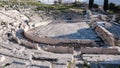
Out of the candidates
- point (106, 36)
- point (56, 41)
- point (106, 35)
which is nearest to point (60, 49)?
point (56, 41)

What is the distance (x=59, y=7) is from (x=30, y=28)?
16.0 metres

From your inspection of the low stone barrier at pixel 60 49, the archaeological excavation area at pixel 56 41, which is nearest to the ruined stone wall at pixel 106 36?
the archaeological excavation area at pixel 56 41

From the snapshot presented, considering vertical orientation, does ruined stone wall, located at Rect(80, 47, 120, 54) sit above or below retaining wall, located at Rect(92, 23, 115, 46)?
above

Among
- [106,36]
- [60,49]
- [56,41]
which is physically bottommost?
[56,41]

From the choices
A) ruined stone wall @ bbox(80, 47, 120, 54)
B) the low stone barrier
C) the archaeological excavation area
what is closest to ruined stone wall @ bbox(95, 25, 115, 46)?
the archaeological excavation area

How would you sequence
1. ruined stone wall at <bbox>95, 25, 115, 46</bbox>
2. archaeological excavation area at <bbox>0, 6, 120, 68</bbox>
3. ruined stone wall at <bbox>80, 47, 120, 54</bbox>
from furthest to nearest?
1. ruined stone wall at <bbox>95, 25, 115, 46</bbox>
2. ruined stone wall at <bbox>80, 47, 120, 54</bbox>
3. archaeological excavation area at <bbox>0, 6, 120, 68</bbox>

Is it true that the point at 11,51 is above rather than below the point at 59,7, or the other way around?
above

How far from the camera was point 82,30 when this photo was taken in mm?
37281

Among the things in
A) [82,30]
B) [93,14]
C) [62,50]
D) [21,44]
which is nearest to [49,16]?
[93,14]

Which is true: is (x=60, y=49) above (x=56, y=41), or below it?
above

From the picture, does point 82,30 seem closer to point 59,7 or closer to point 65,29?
point 65,29

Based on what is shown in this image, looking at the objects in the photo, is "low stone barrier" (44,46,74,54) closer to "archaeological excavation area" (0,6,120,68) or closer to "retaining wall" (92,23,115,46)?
"archaeological excavation area" (0,6,120,68)

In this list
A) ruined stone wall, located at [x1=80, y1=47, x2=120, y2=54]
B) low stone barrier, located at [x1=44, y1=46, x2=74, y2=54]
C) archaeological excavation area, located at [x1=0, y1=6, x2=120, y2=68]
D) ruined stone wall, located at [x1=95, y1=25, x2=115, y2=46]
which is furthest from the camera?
ruined stone wall, located at [x1=95, y1=25, x2=115, y2=46]

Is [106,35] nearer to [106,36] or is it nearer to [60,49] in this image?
[106,36]
